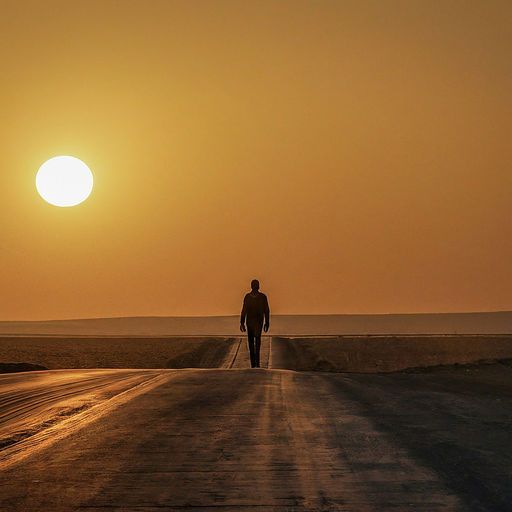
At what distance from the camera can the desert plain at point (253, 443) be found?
11.1 ft

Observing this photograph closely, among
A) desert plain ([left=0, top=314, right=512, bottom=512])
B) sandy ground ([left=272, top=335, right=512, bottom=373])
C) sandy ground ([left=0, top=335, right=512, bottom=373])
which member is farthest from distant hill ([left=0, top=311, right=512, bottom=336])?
desert plain ([left=0, top=314, right=512, bottom=512])

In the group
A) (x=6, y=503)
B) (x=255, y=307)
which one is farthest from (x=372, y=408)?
(x=255, y=307)

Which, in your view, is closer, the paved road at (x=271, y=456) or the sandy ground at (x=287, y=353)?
the paved road at (x=271, y=456)

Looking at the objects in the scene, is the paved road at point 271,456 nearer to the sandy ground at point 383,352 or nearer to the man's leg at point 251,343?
the man's leg at point 251,343

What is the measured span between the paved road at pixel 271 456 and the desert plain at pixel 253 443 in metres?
0.01

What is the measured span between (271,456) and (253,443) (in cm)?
45

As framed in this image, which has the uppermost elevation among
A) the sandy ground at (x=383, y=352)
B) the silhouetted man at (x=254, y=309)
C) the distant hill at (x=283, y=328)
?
the silhouetted man at (x=254, y=309)

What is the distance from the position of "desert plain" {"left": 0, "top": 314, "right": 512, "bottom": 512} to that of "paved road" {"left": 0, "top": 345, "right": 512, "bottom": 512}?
12mm

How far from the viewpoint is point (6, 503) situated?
3301 millimetres

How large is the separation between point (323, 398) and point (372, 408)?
0.84 metres

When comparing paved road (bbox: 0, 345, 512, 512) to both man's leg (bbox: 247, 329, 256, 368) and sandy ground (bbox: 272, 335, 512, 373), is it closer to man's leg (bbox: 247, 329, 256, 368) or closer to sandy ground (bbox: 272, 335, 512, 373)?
man's leg (bbox: 247, 329, 256, 368)

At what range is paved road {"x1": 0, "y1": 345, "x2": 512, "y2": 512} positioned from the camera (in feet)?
11.0

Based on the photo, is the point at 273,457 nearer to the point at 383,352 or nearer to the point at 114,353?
the point at 383,352

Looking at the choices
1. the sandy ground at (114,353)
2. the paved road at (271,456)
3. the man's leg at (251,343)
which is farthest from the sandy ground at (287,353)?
the paved road at (271,456)
